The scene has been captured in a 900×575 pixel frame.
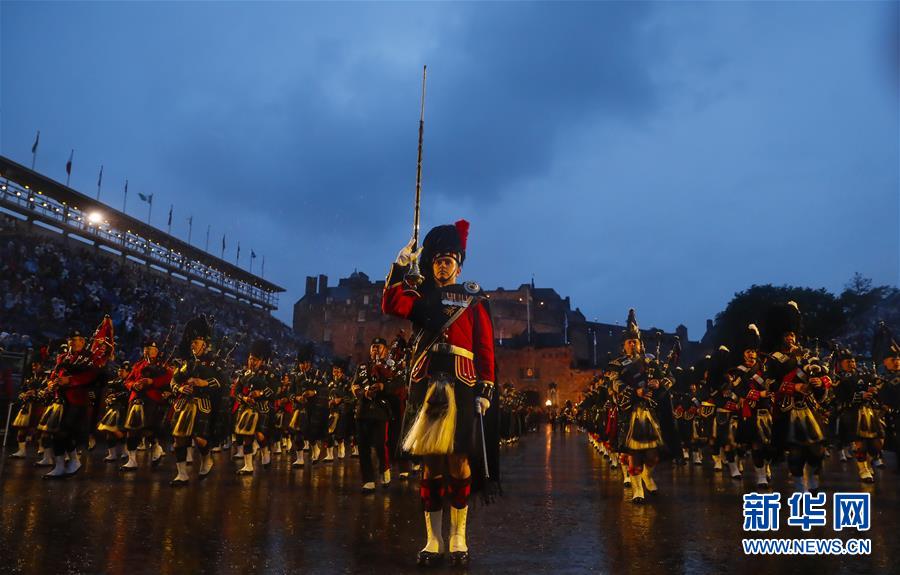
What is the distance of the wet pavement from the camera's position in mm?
5105

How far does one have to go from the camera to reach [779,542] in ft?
19.9

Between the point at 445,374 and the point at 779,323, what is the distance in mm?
6356

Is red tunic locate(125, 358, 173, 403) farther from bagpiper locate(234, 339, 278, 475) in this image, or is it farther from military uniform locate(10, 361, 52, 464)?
military uniform locate(10, 361, 52, 464)

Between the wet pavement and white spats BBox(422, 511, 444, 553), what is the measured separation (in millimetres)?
238

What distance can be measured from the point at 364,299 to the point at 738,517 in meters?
74.5

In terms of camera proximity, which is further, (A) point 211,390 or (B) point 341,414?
(B) point 341,414

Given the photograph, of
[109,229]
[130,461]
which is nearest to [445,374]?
[130,461]

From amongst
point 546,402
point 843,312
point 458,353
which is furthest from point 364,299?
point 458,353

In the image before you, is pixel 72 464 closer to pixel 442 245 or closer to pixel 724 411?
pixel 442 245

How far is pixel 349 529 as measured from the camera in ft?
21.6

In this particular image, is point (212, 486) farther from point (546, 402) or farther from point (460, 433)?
point (546, 402)

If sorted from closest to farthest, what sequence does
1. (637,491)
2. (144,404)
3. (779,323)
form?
(637,491), (779,323), (144,404)

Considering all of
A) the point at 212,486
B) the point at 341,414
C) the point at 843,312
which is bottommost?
the point at 212,486

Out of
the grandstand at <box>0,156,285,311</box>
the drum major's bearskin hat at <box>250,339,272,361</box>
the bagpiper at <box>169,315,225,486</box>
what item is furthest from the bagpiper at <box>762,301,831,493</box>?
the grandstand at <box>0,156,285,311</box>
